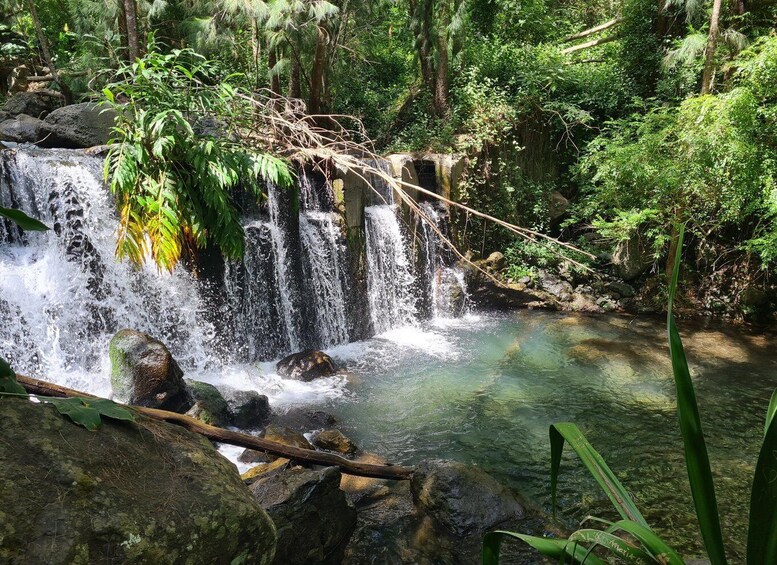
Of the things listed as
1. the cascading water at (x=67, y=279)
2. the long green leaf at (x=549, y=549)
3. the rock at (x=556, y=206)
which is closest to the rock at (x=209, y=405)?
the cascading water at (x=67, y=279)

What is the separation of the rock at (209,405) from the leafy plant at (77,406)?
3.59 meters

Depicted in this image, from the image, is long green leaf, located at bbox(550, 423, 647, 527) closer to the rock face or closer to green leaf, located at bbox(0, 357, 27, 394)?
the rock face

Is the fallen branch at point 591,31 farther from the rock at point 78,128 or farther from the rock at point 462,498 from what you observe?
the rock at point 462,498

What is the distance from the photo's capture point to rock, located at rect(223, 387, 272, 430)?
18.8 feet

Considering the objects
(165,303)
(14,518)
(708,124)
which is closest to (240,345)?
(165,303)

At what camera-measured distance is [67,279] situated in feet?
20.8

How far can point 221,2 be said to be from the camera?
8.56 m

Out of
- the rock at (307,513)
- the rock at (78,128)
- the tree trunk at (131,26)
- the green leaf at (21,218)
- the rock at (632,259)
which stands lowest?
the rock at (307,513)

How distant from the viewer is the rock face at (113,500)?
4.87 feet

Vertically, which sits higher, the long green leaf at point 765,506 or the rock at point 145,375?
the long green leaf at point 765,506

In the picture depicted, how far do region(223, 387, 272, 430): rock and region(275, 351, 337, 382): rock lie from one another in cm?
95

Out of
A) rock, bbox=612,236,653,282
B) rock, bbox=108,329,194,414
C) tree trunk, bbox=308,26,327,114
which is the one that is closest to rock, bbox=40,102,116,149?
tree trunk, bbox=308,26,327,114

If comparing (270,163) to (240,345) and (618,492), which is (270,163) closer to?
(240,345)

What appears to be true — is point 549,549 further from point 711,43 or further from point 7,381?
point 711,43
